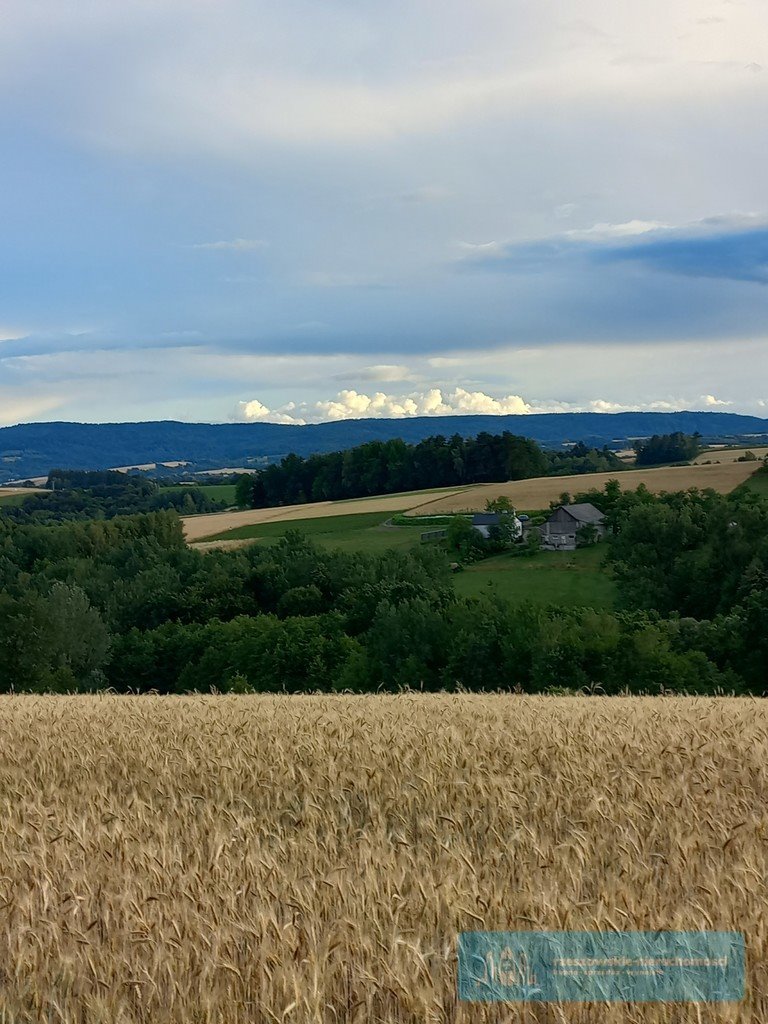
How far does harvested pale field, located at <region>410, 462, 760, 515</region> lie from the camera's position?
3861 inches

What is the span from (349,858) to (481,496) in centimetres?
10202

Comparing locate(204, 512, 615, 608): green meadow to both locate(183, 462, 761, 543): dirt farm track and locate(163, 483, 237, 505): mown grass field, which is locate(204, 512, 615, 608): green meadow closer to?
locate(183, 462, 761, 543): dirt farm track

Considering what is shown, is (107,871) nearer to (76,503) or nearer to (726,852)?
(726,852)

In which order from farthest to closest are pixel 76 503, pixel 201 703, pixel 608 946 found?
pixel 76 503
pixel 201 703
pixel 608 946

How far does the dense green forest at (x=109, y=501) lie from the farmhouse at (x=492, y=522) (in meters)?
55.9

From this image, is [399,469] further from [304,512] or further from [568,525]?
[568,525]

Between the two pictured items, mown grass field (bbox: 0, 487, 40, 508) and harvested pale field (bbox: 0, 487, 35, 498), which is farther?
harvested pale field (bbox: 0, 487, 35, 498)

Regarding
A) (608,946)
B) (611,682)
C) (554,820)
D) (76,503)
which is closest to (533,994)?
(608,946)

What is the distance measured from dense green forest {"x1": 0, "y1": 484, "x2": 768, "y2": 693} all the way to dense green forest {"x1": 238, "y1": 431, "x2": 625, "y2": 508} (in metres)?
42.0

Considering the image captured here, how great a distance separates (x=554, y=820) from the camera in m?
6.40

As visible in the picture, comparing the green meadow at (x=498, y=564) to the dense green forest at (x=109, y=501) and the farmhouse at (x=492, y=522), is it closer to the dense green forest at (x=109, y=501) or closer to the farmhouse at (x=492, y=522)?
the farmhouse at (x=492, y=522)

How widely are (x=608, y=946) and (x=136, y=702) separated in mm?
10308

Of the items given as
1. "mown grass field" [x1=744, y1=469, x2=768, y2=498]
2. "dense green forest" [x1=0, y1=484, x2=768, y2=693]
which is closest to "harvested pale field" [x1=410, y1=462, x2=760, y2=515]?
"mown grass field" [x1=744, y1=469, x2=768, y2=498]

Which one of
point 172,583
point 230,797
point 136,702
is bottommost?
point 172,583
